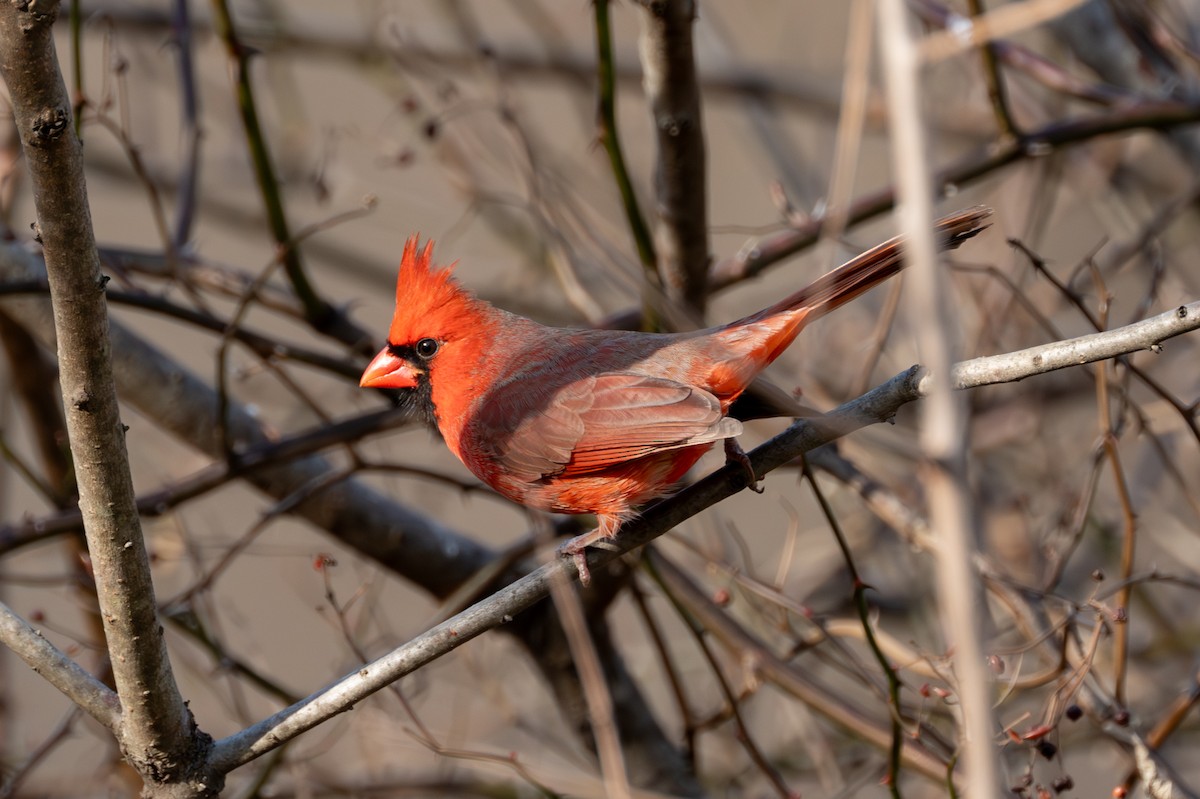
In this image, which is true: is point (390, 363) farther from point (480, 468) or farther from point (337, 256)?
point (337, 256)

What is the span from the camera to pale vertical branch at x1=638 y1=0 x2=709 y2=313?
9.05 ft

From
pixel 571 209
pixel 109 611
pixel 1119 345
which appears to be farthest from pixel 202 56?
pixel 1119 345

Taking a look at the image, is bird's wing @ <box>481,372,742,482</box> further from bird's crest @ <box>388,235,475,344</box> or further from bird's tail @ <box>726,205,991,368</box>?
bird's crest @ <box>388,235,475,344</box>

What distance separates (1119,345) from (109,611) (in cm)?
152

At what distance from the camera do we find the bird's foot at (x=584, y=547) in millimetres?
2242

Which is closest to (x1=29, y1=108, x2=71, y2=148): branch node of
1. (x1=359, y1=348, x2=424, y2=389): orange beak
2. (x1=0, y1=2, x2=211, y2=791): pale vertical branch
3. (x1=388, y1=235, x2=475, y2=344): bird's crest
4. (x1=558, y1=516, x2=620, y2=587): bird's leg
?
(x1=0, y1=2, x2=211, y2=791): pale vertical branch

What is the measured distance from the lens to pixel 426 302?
9.99ft

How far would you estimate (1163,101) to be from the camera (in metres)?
3.20

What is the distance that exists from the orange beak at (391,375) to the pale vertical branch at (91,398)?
1.18 metres

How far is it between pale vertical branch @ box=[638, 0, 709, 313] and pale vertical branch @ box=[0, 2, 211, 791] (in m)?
1.47

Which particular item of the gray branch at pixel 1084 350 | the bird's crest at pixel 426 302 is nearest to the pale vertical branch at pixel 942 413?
the gray branch at pixel 1084 350

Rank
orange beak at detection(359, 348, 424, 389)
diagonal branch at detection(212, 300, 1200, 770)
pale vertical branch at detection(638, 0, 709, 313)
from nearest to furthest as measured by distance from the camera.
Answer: diagonal branch at detection(212, 300, 1200, 770)
pale vertical branch at detection(638, 0, 709, 313)
orange beak at detection(359, 348, 424, 389)

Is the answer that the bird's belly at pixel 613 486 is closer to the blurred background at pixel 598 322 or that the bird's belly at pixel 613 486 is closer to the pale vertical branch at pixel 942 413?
the blurred background at pixel 598 322

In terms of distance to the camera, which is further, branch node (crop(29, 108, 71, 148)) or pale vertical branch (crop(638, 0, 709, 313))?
pale vertical branch (crop(638, 0, 709, 313))
